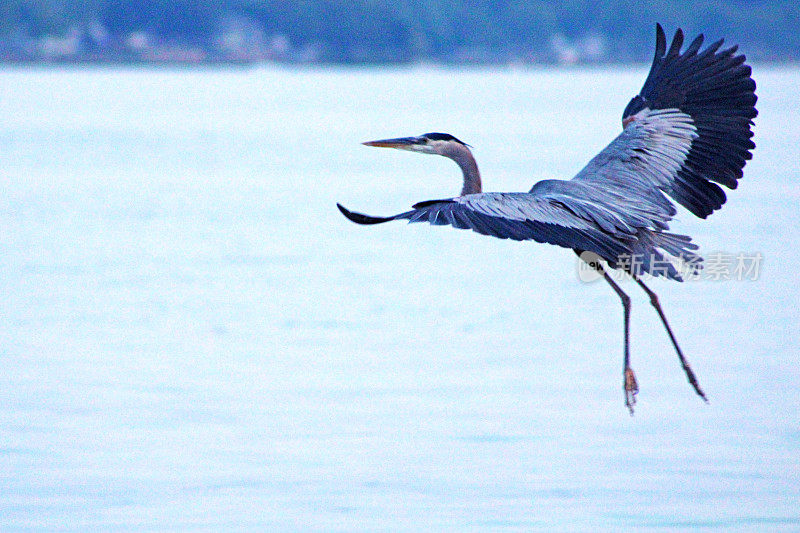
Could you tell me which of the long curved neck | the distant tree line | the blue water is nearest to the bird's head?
the long curved neck

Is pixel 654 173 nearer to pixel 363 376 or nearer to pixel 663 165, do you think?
pixel 663 165

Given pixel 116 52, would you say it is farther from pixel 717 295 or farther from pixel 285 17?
pixel 717 295

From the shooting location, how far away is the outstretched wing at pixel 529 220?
6.89 m

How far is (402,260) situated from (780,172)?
457 inches

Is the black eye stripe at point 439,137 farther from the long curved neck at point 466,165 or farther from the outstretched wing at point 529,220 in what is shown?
the outstretched wing at point 529,220

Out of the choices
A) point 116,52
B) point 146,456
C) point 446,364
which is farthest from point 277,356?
point 116,52

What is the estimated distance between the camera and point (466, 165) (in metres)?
8.52

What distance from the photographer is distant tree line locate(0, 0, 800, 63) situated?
375ft

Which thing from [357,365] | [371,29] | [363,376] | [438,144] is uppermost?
[371,29]

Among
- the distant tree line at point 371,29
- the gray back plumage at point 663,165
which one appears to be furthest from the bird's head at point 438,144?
the distant tree line at point 371,29

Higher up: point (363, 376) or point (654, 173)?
point (654, 173)

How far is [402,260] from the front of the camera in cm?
1659

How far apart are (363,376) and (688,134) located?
3.07 meters

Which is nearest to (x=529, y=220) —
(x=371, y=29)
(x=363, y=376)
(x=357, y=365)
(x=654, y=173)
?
(x=654, y=173)
